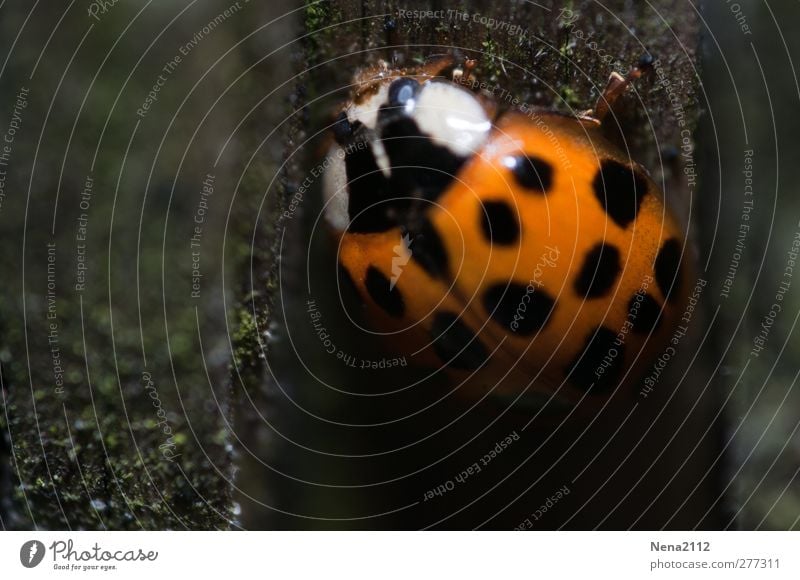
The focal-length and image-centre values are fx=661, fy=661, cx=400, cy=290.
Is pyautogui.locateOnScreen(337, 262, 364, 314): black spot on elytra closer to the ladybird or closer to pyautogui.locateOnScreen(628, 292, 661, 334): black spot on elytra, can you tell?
the ladybird

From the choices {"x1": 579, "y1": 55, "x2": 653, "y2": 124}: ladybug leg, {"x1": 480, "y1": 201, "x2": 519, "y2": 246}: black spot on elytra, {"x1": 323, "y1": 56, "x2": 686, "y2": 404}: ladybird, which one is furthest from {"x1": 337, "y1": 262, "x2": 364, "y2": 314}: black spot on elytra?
{"x1": 579, "y1": 55, "x2": 653, "y2": 124}: ladybug leg

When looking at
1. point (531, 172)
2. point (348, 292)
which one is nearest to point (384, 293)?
point (348, 292)
